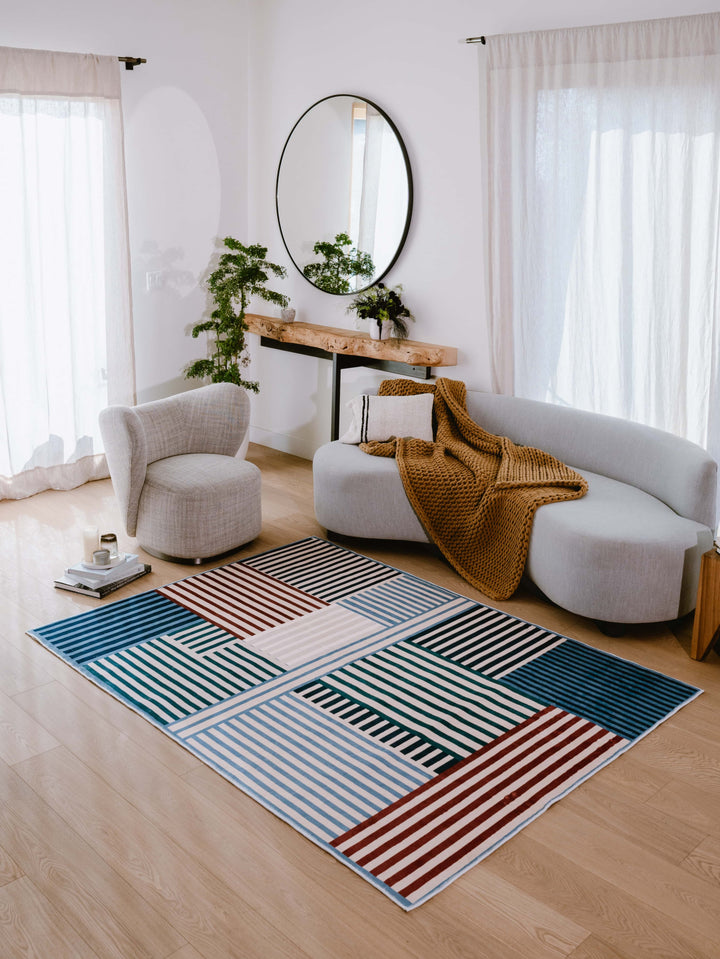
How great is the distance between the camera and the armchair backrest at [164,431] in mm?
3883

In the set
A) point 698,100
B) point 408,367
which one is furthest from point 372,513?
point 698,100

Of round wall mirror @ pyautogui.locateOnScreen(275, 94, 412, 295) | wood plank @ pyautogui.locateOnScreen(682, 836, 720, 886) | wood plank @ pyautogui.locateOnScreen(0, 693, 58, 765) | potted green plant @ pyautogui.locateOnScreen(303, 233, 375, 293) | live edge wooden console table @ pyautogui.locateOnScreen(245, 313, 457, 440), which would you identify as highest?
round wall mirror @ pyautogui.locateOnScreen(275, 94, 412, 295)

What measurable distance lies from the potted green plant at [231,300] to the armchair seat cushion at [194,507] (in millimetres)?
1209

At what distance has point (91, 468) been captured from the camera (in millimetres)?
5039

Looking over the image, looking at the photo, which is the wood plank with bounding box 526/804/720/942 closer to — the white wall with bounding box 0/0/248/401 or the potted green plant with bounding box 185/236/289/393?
the potted green plant with bounding box 185/236/289/393

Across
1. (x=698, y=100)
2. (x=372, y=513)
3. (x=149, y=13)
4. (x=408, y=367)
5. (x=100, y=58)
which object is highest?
(x=149, y=13)

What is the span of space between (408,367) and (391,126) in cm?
124

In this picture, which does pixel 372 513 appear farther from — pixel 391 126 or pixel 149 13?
pixel 149 13

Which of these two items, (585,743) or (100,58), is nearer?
(585,743)

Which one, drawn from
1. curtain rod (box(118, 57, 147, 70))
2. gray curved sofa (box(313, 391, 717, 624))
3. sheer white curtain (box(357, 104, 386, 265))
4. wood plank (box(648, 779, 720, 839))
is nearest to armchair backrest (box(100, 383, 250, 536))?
gray curved sofa (box(313, 391, 717, 624))

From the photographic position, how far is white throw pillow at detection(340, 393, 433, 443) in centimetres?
434

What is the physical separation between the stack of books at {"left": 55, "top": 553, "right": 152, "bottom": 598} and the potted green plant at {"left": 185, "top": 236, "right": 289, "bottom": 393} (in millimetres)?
1679

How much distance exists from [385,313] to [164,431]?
1.36 m

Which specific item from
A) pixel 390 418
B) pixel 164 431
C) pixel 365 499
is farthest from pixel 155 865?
pixel 390 418
